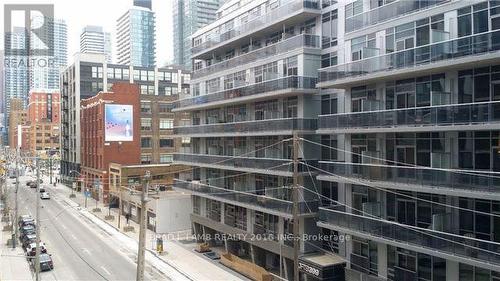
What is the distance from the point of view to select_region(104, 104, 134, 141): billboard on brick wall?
73.9m

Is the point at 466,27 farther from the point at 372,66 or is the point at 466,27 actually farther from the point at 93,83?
the point at 93,83

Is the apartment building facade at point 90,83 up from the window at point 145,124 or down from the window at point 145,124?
up

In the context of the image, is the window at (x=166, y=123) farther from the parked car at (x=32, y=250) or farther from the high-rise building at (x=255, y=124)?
the parked car at (x=32, y=250)

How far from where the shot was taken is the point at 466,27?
21.7 meters

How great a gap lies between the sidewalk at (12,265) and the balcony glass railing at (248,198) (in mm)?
15079

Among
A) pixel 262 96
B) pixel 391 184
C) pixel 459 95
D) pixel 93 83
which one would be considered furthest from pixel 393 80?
pixel 93 83

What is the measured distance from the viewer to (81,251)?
43344mm

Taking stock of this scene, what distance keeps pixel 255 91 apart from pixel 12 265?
23.2 metres

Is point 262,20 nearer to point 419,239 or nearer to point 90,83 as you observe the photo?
point 419,239

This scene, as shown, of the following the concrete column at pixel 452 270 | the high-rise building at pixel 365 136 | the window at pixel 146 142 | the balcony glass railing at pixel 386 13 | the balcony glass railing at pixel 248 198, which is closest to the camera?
the high-rise building at pixel 365 136

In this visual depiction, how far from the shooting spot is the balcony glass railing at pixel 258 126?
3159 centimetres

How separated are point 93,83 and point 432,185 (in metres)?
85.3

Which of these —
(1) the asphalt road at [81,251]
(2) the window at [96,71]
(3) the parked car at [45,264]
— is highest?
(2) the window at [96,71]

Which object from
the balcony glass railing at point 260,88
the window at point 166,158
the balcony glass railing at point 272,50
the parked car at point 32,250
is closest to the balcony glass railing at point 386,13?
the balcony glass railing at point 272,50
